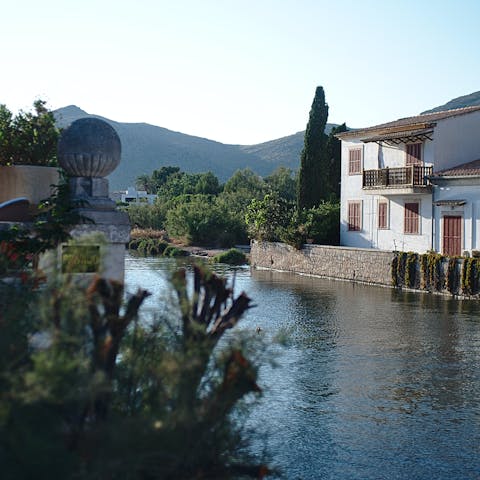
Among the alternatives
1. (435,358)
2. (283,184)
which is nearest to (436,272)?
(435,358)

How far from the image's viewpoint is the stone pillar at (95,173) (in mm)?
7280

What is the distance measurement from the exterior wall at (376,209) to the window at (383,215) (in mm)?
198

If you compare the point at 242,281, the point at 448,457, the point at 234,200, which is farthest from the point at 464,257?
the point at 234,200

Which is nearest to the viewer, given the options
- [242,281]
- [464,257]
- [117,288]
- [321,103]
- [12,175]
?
[117,288]

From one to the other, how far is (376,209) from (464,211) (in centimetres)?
564

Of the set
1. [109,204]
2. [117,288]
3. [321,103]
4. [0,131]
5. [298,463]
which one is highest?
[321,103]

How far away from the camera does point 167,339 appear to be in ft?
16.7

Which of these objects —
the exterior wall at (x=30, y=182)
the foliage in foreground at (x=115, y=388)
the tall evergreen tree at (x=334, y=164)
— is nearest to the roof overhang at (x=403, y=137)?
the tall evergreen tree at (x=334, y=164)

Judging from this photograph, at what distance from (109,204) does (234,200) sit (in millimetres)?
54109

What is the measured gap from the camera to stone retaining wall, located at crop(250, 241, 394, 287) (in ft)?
101

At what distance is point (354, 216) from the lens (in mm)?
35344

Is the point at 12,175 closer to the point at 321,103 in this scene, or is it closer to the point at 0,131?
the point at 0,131

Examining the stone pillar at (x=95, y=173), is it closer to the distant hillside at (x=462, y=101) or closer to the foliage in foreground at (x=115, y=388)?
the foliage in foreground at (x=115, y=388)

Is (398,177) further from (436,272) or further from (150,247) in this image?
(150,247)
